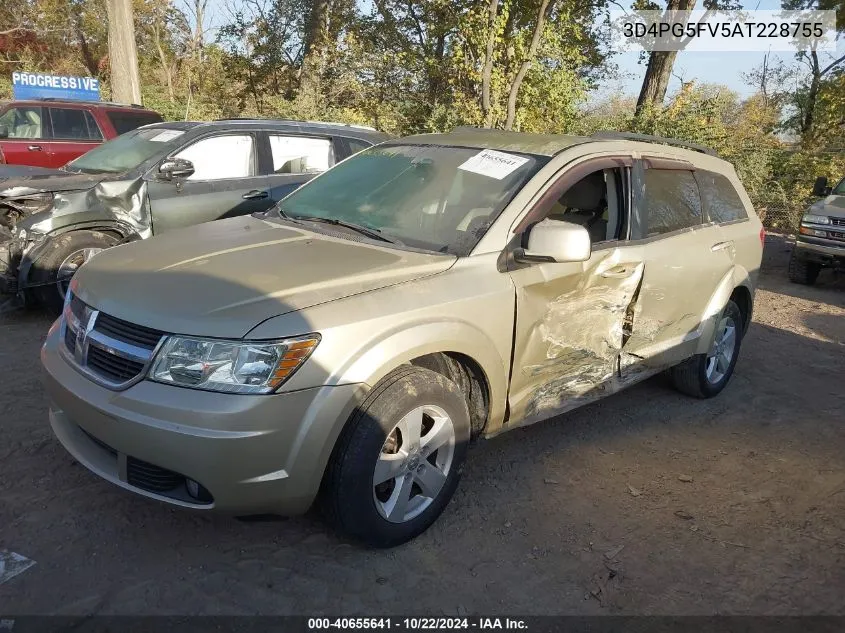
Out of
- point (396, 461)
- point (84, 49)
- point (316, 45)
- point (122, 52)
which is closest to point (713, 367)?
point (396, 461)

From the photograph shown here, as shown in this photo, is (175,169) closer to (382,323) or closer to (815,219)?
(382,323)

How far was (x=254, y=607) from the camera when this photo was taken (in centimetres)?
247

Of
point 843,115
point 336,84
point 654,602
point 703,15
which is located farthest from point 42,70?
point 654,602

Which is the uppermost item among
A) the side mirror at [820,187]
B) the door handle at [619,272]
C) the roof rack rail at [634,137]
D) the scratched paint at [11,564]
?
the roof rack rail at [634,137]

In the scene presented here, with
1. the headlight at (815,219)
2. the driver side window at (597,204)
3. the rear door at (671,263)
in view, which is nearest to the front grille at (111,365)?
the driver side window at (597,204)

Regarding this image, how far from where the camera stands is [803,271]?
949cm

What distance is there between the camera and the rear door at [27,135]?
9477 mm

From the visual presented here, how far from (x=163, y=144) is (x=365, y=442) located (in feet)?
15.6

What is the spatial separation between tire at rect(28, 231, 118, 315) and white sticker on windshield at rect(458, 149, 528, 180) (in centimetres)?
372

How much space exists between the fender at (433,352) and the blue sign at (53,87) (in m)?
14.0

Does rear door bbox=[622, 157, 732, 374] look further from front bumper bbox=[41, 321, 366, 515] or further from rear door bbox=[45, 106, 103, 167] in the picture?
rear door bbox=[45, 106, 103, 167]

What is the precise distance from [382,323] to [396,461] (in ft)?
2.02

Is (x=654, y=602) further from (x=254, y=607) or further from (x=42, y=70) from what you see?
(x=42, y=70)

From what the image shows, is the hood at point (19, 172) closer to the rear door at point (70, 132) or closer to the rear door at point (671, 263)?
the rear door at point (70, 132)
